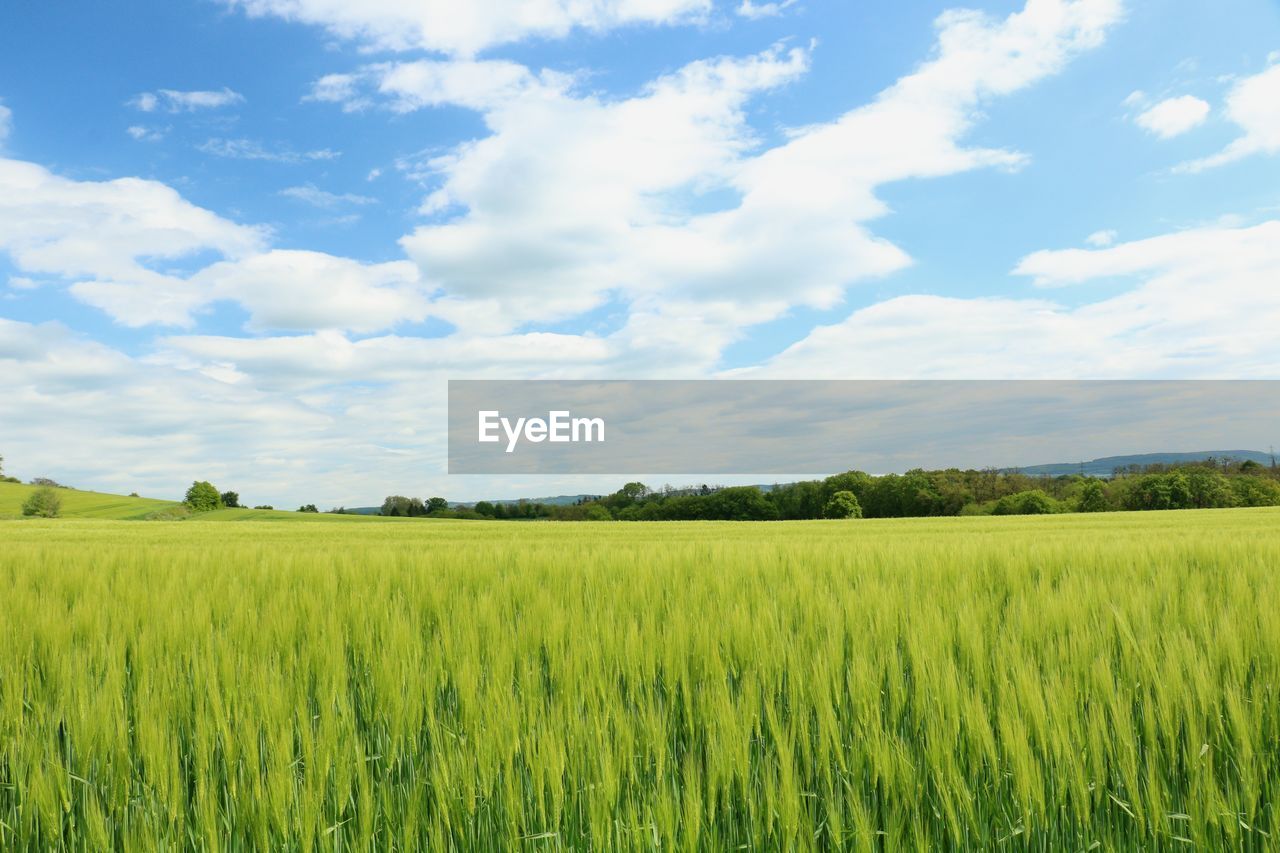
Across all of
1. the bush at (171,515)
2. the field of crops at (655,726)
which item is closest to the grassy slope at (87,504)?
the bush at (171,515)

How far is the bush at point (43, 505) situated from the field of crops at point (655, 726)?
60.3 metres

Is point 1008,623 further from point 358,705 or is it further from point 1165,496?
point 1165,496

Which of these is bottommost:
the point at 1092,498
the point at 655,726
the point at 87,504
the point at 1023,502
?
the point at 1023,502

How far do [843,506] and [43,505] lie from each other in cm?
5339

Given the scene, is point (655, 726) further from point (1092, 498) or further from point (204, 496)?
point (204, 496)

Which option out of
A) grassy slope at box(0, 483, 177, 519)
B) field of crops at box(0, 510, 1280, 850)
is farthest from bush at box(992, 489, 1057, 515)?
grassy slope at box(0, 483, 177, 519)

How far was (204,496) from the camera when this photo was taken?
57688 mm

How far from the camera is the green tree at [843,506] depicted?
154 feet

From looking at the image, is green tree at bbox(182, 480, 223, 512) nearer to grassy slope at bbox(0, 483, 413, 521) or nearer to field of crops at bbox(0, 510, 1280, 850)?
grassy slope at bbox(0, 483, 413, 521)

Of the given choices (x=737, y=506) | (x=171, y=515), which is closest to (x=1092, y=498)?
(x=737, y=506)

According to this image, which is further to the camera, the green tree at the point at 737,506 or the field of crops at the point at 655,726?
the green tree at the point at 737,506

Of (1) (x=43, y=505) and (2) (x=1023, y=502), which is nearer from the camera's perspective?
(2) (x=1023, y=502)

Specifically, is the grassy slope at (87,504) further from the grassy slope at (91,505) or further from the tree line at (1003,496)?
the tree line at (1003,496)

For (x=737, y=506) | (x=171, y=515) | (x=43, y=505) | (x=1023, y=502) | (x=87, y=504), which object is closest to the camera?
(x=1023, y=502)
